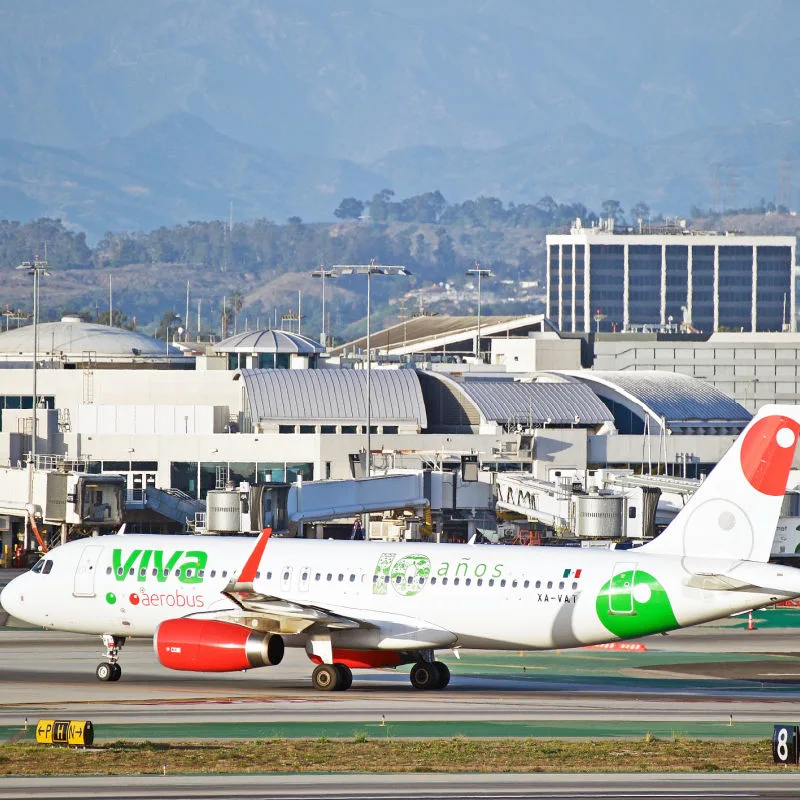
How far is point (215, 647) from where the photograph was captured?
4453cm

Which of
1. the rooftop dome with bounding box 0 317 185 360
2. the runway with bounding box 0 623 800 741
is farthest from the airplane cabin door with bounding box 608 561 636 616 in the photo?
the rooftop dome with bounding box 0 317 185 360

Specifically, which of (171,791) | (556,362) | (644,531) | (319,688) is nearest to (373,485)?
(644,531)

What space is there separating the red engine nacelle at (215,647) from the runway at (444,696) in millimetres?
911

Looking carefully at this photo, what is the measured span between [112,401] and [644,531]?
1930 inches

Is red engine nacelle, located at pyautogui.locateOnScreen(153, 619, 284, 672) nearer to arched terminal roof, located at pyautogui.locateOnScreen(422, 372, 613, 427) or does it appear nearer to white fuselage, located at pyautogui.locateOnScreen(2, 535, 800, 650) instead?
white fuselage, located at pyautogui.locateOnScreen(2, 535, 800, 650)

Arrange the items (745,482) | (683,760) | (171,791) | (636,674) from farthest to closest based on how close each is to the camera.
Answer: (636,674)
(745,482)
(683,760)
(171,791)

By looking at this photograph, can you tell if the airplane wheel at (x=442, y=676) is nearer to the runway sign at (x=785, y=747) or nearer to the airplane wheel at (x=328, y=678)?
the airplane wheel at (x=328, y=678)

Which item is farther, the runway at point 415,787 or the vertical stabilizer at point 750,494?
the vertical stabilizer at point 750,494

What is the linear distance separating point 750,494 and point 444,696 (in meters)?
9.77

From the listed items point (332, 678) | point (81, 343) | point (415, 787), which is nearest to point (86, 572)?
point (332, 678)

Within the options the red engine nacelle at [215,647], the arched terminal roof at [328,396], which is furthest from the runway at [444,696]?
the arched terminal roof at [328,396]

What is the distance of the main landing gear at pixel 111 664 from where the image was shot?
48094 millimetres

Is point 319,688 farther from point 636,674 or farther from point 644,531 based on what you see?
point 644,531

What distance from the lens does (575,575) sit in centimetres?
4525
